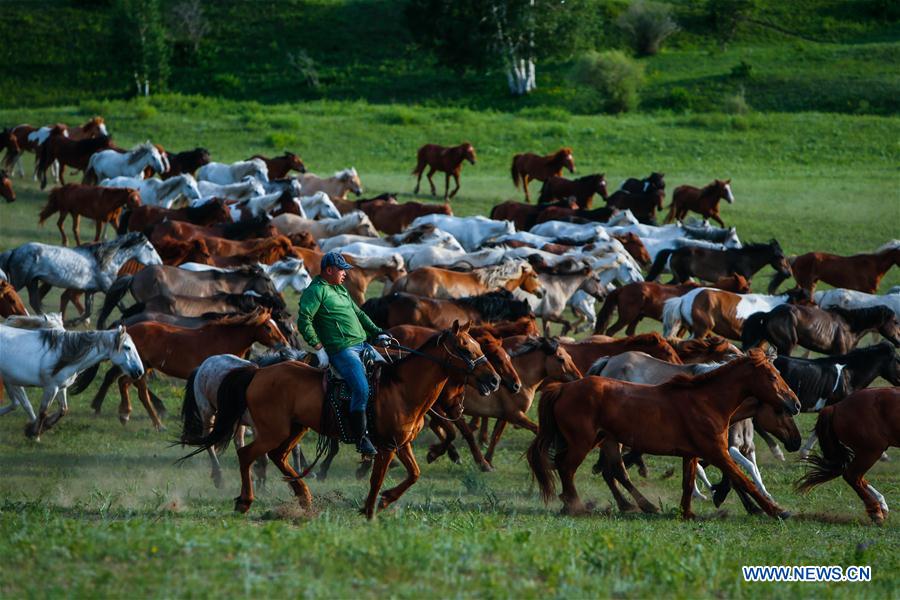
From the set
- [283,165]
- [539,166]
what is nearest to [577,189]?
[539,166]

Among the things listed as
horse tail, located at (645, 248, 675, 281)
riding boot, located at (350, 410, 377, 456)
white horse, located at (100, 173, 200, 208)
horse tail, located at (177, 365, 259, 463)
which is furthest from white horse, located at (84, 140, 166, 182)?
riding boot, located at (350, 410, 377, 456)

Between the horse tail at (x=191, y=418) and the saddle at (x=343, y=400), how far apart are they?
1763 mm

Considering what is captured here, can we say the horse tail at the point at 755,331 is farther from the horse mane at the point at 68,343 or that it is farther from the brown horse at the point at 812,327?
the horse mane at the point at 68,343

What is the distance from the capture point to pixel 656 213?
29203 millimetres

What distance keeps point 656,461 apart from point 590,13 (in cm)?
4317

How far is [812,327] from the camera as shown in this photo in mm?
15539

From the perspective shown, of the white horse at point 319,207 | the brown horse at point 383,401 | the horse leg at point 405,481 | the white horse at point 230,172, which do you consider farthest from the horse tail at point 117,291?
the white horse at point 230,172

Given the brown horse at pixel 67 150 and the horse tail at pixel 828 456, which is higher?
the brown horse at pixel 67 150

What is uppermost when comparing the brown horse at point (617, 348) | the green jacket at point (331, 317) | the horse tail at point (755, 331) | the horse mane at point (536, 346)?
the green jacket at point (331, 317)

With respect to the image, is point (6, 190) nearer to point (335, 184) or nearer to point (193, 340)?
point (335, 184)

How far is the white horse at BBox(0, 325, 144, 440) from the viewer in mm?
11961

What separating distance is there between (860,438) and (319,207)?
16.7 m

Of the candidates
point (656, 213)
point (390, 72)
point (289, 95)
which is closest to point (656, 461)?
point (656, 213)

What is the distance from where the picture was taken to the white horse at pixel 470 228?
23281 millimetres
